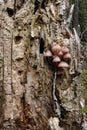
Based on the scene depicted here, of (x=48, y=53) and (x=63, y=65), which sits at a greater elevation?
(x=48, y=53)

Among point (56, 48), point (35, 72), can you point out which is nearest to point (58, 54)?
point (56, 48)

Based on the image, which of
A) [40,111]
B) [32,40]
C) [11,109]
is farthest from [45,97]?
[32,40]

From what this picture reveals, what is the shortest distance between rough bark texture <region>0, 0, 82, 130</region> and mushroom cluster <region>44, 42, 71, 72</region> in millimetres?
81

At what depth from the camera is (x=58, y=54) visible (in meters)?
5.00

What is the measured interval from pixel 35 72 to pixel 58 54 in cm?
44

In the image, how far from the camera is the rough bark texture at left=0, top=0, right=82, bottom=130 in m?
4.84

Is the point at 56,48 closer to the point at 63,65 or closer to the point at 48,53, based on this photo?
the point at 48,53

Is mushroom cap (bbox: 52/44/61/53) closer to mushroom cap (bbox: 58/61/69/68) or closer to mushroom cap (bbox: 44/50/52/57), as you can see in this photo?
mushroom cap (bbox: 44/50/52/57)

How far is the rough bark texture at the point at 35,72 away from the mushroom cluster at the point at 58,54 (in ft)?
0.27

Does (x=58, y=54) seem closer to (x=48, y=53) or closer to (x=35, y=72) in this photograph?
(x=48, y=53)

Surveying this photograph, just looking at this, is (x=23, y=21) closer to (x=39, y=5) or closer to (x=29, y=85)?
(x=39, y=5)

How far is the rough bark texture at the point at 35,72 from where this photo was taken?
4.84 m

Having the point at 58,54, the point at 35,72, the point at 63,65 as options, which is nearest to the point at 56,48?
the point at 58,54

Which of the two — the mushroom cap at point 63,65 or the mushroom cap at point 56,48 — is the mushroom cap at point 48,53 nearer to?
the mushroom cap at point 56,48
